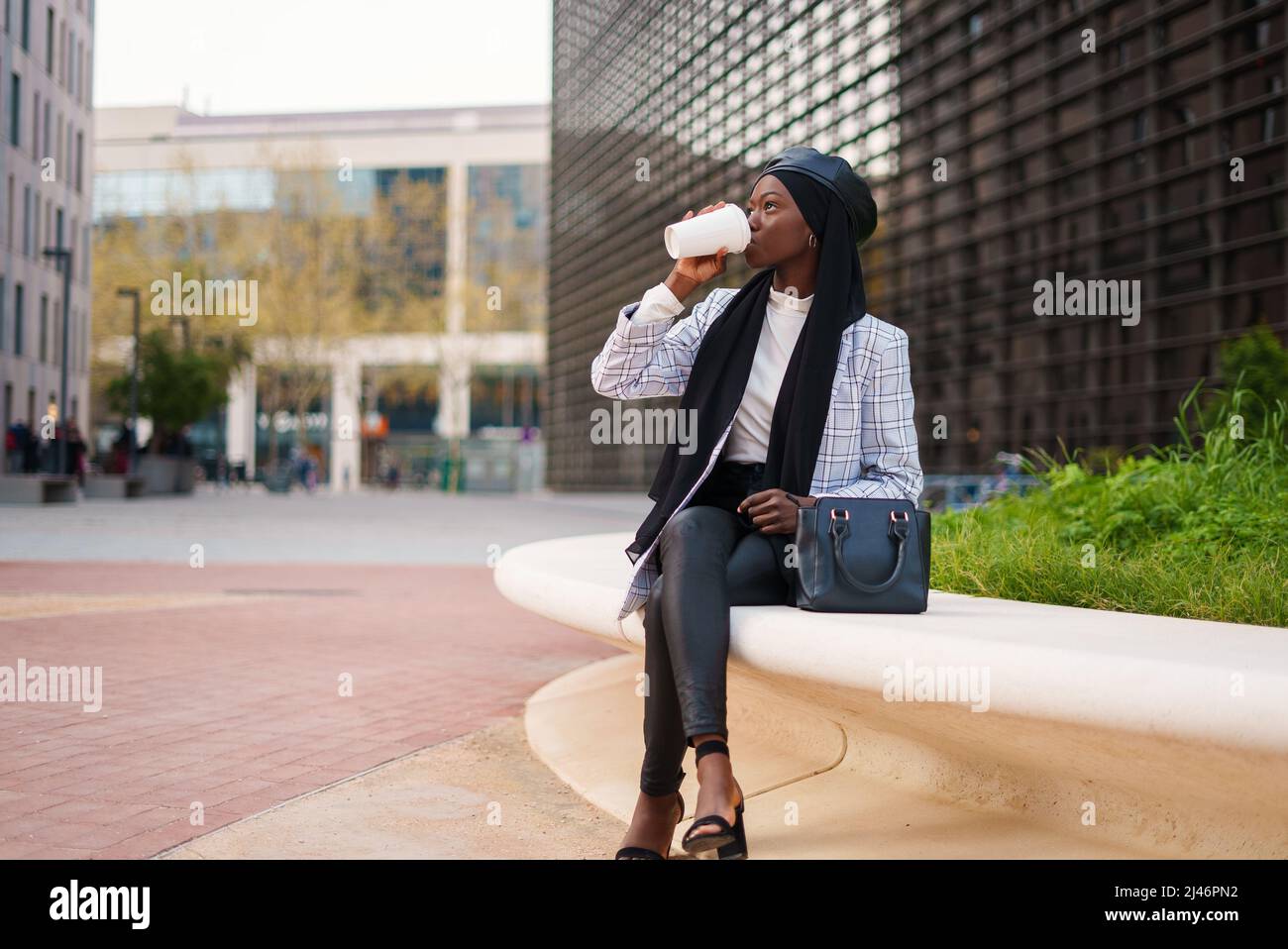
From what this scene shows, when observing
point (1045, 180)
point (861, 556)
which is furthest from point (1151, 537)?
point (1045, 180)

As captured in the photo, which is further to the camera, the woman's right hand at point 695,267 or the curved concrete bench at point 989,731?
the woman's right hand at point 695,267

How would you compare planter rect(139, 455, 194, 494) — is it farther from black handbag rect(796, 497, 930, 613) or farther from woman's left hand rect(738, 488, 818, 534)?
black handbag rect(796, 497, 930, 613)

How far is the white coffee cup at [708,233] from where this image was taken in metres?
2.75

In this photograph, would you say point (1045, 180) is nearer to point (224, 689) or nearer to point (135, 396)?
point (224, 689)

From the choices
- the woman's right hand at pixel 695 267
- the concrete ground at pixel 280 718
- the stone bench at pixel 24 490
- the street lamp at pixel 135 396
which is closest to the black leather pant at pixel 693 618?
the concrete ground at pixel 280 718

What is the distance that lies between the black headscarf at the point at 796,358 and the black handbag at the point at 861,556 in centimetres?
20

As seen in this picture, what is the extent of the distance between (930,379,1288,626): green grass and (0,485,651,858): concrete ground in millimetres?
1497

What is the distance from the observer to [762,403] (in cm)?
313

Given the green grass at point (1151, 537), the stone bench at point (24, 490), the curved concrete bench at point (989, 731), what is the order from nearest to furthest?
A: 1. the curved concrete bench at point (989, 731)
2. the green grass at point (1151, 537)
3. the stone bench at point (24, 490)

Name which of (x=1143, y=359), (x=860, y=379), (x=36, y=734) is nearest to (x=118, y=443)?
(x=1143, y=359)

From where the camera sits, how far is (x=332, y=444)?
2287 inches

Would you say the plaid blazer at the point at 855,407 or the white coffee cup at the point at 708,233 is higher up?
the white coffee cup at the point at 708,233

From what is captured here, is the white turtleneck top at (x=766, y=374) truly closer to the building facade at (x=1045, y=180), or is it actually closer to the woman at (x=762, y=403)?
the woman at (x=762, y=403)
